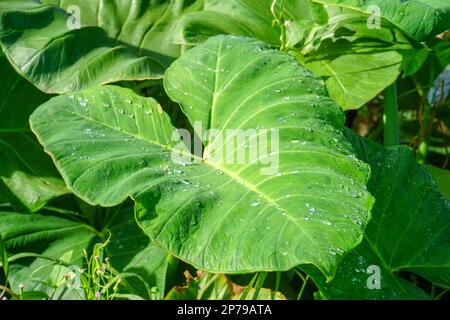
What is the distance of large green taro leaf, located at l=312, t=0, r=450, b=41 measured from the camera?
6.03ft

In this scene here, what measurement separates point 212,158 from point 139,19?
869mm

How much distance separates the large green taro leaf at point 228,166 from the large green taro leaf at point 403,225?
0.24 meters

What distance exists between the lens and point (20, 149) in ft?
7.54

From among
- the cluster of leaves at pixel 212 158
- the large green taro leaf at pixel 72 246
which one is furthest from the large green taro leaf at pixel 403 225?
the large green taro leaf at pixel 72 246

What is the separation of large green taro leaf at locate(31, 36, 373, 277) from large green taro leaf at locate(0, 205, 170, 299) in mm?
389

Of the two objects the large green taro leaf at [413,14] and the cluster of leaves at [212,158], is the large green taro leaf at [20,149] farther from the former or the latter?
the large green taro leaf at [413,14]

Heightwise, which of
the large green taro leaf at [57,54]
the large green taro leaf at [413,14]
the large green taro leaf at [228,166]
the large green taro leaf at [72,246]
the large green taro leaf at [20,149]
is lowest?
the large green taro leaf at [72,246]

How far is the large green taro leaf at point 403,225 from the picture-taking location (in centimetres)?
181

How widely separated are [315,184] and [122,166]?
1.17ft

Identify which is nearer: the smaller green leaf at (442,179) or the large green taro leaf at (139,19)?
the smaller green leaf at (442,179)

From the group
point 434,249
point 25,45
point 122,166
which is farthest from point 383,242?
point 25,45

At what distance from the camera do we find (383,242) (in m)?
1.84

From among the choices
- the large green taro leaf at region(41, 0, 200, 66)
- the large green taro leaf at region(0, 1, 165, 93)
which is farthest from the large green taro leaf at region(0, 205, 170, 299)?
the large green taro leaf at region(41, 0, 200, 66)
